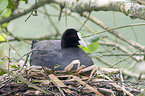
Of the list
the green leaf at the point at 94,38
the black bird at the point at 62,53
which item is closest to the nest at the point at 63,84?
the black bird at the point at 62,53

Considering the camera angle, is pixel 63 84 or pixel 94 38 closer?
pixel 63 84

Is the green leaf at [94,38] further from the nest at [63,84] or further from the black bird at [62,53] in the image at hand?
the nest at [63,84]

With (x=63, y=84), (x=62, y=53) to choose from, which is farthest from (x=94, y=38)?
(x=63, y=84)

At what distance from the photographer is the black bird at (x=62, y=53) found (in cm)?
176

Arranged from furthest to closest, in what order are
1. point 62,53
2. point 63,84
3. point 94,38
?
point 94,38 → point 62,53 → point 63,84

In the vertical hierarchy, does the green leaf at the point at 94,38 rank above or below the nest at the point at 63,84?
above

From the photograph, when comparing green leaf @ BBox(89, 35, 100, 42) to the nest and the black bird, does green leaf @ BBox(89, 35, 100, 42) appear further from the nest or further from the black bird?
the nest

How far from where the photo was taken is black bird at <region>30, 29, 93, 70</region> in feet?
5.78

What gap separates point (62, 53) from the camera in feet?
6.09

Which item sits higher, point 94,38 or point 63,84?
point 94,38

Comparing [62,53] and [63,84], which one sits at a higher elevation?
[62,53]

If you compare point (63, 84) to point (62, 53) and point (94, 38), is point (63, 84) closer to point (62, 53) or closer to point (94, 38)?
A: point (62, 53)

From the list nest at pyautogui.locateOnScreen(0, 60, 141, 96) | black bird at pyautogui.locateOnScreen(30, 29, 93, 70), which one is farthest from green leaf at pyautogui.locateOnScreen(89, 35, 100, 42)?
nest at pyautogui.locateOnScreen(0, 60, 141, 96)

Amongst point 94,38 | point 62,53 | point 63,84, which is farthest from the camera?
point 94,38
